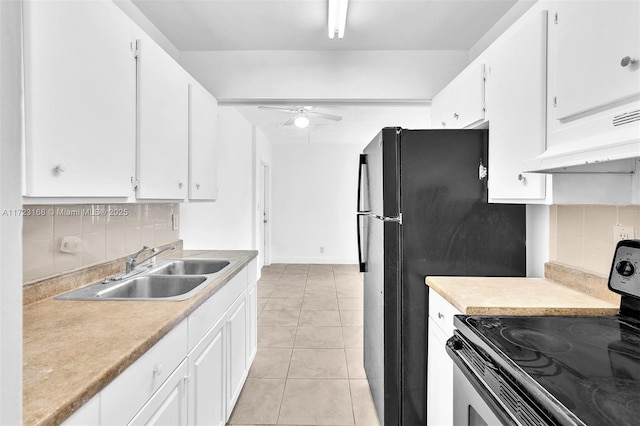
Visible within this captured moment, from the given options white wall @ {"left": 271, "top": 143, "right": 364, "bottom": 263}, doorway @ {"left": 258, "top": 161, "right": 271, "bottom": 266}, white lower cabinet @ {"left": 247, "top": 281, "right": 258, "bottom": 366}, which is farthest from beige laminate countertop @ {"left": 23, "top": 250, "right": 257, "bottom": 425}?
white wall @ {"left": 271, "top": 143, "right": 364, "bottom": 263}

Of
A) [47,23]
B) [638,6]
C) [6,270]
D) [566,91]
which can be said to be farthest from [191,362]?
[638,6]

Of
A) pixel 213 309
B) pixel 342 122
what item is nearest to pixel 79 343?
pixel 213 309

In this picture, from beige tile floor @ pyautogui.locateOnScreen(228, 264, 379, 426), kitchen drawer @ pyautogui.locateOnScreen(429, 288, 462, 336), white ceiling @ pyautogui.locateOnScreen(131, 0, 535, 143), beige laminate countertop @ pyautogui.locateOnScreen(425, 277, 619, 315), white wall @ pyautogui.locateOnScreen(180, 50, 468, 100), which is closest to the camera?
beige laminate countertop @ pyautogui.locateOnScreen(425, 277, 619, 315)

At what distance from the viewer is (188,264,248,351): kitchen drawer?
4.58 feet

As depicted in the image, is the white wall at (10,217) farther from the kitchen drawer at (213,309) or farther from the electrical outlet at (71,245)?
the electrical outlet at (71,245)

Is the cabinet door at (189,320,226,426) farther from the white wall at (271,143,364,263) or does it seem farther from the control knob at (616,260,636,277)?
the white wall at (271,143,364,263)

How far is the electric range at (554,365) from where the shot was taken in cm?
77

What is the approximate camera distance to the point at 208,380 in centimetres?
157

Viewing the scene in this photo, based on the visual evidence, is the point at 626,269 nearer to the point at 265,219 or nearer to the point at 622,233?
the point at 622,233

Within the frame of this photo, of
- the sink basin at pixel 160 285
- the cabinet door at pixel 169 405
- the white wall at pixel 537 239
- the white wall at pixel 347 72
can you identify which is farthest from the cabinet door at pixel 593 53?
the sink basin at pixel 160 285

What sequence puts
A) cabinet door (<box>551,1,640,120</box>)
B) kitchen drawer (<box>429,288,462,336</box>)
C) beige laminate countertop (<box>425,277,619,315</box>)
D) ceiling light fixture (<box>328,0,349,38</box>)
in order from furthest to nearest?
1. ceiling light fixture (<box>328,0,349,38</box>)
2. kitchen drawer (<box>429,288,462,336</box>)
3. beige laminate countertop (<box>425,277,619,315</box>)
4. cabinet door (<box>551,1,640,120</box>)

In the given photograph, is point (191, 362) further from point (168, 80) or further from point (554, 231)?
point (554, 231)

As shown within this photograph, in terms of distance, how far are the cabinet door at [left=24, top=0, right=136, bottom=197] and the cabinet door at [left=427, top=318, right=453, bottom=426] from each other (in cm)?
162

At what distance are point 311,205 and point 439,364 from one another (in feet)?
18.8
